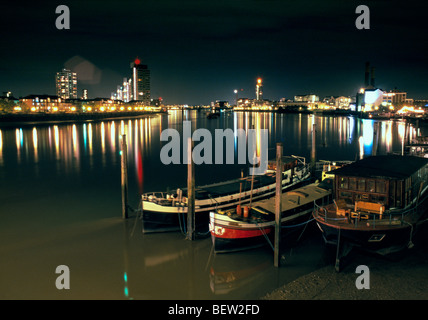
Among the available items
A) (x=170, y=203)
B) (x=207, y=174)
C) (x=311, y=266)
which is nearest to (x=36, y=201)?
(x=170, y=203)

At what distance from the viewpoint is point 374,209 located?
15.6 metres

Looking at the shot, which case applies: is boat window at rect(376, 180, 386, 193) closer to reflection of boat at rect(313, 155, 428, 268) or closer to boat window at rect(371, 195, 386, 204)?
reflection of boat at rect(313, 155, 428, 268)

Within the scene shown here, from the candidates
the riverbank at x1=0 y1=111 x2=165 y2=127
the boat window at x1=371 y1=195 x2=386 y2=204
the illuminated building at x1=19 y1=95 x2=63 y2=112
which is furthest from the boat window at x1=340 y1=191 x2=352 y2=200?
the illuminated building at x1=19 y1=95 x2=63 y2=112

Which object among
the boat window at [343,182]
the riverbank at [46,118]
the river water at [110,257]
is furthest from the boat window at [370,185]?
the riverbank at [46,118]

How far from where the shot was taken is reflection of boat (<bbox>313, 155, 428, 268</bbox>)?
14594 mm

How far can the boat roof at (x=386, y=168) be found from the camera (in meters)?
16.4

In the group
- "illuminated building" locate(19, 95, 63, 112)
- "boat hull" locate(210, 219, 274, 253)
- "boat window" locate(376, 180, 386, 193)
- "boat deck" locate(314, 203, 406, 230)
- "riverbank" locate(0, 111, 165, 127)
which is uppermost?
"illuminated building" locate(19, 95, 63, 112)

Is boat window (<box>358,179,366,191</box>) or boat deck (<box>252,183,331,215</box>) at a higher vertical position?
boat window (<box>358,179,366,191</box>)

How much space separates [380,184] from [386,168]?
1.74m

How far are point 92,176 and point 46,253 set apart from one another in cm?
1992

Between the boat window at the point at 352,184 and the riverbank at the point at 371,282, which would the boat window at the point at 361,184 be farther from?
the riverbank at the point at 371,282

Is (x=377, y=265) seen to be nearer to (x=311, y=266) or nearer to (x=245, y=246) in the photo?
(x=311, y=266)

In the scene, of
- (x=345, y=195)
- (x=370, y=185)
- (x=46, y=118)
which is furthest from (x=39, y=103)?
(x=370, y=185)

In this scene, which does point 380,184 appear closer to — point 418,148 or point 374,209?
point 374,209
